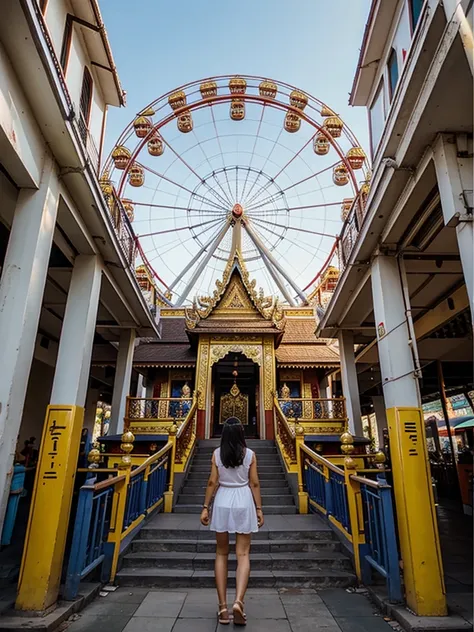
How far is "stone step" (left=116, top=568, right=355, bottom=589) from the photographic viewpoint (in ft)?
13.5

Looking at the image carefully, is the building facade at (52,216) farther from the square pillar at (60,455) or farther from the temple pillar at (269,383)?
the temple pillar at (269,383)

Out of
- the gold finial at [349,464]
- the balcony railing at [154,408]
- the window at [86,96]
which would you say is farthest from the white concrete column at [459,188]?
the balcony railing at [154,408]

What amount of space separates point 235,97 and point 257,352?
1058 centimetres

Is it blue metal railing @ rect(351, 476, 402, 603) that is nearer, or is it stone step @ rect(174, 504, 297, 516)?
blue metal railing @ rect(351, 476, 402, 603)

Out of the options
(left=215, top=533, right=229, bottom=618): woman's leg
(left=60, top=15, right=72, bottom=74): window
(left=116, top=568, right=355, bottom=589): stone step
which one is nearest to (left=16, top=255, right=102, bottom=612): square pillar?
(left=116, top=568, right=355, bottom=589): stone step

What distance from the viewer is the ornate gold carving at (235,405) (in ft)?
42.4

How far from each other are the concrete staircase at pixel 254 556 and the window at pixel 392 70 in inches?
248

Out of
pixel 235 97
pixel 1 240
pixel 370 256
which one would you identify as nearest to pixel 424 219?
pixel 370 256

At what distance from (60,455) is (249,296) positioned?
9.24 meters

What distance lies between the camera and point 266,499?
669cm

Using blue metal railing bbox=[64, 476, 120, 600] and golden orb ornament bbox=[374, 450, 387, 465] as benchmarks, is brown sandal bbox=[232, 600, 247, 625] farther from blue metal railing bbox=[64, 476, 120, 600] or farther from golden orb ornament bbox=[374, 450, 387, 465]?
golden orb ornament bbox=[374, 450, 387, 465]

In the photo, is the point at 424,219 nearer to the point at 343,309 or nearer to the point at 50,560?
the point at 343,309

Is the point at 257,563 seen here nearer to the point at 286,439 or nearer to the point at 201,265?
the point at 286,439

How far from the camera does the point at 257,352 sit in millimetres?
12023
